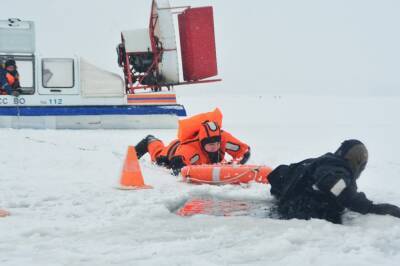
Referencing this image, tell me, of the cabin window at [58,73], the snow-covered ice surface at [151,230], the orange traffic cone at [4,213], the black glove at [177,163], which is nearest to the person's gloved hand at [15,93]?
the cabin window at [58,73]

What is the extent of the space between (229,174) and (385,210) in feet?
6.02

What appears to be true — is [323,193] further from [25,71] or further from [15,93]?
[25,71]

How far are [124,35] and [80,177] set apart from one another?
30.4ft

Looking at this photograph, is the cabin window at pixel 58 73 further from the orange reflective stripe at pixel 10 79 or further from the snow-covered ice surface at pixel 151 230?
the snow-covered ice surface at pixel 151 230

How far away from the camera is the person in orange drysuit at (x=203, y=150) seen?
5.98 m

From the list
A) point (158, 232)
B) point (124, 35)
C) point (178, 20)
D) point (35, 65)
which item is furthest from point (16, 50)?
point (158, 232)

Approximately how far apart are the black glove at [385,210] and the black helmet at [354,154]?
0.30 m

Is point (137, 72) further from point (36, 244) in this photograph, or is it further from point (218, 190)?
point (36, 244)

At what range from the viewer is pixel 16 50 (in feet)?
42.6

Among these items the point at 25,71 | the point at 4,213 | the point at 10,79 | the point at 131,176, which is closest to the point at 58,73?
the point at 25,71

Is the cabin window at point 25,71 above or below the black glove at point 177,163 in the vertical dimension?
above

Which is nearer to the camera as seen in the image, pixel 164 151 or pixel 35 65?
pixel 164 151

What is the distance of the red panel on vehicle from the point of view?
45.6 feet

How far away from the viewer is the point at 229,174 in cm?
506
